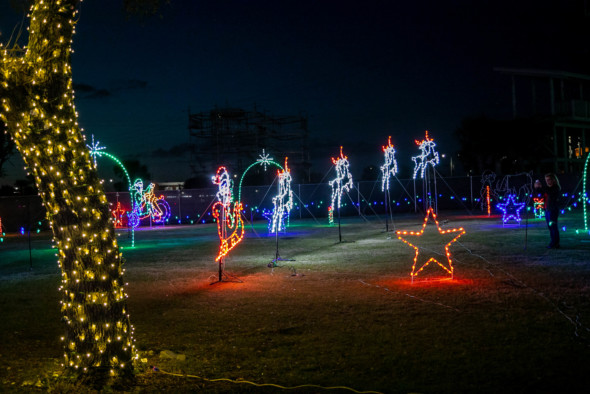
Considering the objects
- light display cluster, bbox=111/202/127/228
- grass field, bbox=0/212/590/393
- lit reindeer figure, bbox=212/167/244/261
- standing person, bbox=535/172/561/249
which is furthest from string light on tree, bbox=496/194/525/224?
light display cluster, bbox=111/202/127/228

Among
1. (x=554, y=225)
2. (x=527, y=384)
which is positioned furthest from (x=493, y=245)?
(x=527, y=384)

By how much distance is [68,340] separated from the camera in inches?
197

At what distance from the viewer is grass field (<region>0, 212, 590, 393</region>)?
4785 millimetres

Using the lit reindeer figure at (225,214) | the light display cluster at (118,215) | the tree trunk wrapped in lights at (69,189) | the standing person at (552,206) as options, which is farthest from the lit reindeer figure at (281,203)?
the light display cluster at (118,215)

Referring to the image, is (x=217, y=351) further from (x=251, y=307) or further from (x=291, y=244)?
(x=291, y=244)

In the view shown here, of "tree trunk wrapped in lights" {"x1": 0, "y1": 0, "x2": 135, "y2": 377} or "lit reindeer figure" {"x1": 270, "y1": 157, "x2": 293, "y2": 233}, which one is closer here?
"tree trunk wrapped in lights" {"x1": 0, "y1": 0, "x2": 135, "y2": 377}

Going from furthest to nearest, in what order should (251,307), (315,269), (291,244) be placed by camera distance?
1. (291,244)
2. (315,269)
3. (251,307)

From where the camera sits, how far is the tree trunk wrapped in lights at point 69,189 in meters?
4.82

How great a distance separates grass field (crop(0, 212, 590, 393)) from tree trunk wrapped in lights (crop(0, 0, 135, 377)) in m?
0.41

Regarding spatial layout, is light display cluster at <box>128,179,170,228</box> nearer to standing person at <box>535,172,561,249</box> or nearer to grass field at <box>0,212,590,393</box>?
grass field at <box>0,212,590,393</box>

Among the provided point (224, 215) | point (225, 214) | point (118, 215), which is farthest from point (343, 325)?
point (118, 215)

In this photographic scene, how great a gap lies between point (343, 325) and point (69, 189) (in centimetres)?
351

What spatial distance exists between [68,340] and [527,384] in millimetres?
4089

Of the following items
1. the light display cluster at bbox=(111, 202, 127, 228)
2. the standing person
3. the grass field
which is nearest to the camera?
the grass field
